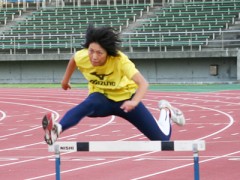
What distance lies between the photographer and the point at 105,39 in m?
8.27

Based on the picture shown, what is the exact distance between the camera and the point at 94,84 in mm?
8672

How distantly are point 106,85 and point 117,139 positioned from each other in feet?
30.5

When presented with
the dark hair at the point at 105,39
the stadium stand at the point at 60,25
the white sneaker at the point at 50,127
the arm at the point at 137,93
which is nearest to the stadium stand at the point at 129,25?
the stadium stand at the point at 60,25

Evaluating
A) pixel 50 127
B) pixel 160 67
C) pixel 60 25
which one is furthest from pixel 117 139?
pixel 60 25

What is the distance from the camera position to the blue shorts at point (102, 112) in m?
8.35

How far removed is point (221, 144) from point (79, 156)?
10.2 ft

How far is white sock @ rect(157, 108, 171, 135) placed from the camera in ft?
29.5

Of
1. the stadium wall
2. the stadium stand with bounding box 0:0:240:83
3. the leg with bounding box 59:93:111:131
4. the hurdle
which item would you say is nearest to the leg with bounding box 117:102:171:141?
the leg with bounding box 59:93:111:131

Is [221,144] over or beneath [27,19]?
beneath

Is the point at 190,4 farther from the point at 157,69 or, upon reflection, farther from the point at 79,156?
the point at 79,156

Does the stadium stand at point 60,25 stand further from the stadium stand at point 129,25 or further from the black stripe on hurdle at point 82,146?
the black stripe on hurdle at point 82,146

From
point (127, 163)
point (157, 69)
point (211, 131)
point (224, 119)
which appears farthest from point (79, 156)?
point (157, 69)

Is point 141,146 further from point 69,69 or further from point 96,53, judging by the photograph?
point 69,69

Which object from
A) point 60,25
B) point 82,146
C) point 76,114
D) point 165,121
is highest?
point 60,25
